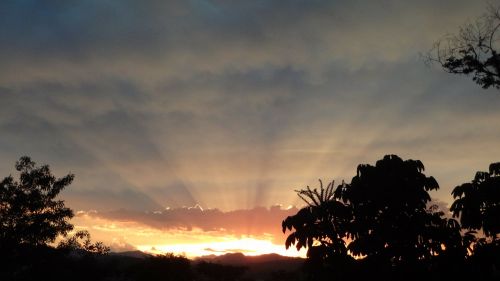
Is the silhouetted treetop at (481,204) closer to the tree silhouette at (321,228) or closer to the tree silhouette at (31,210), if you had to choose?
the tree silhouette at (321,228)

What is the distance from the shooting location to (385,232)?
14.2 metres

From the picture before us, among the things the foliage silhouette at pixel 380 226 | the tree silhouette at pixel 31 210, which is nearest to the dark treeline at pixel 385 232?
the foliage silhouette at pixel 380 226

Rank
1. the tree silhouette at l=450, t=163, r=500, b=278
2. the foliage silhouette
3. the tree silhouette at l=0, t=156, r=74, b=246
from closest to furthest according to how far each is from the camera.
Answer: the tree silhouette at l=450, t=163, r=500, b=278 → the foliage silhouette → the tree silhouette at l=0, t=156, r=74, b=246

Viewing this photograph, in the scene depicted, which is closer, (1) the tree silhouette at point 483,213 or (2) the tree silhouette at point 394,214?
(1) the tree silhouette at point 483,213

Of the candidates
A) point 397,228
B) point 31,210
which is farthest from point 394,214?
point 31,210

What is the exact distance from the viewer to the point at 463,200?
454 inches

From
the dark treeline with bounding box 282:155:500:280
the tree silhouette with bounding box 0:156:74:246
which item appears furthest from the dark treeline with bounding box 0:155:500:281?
the tree silhouette with bounding box 0:156:74:246

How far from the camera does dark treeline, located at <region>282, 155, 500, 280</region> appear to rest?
13.4 m

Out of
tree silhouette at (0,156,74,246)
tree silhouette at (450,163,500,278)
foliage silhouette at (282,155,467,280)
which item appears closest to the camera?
tree silhouette at (450,163,500,278)

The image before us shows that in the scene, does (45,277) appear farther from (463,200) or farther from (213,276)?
(463,200)

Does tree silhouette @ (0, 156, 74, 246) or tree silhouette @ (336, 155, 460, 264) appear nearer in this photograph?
tree silhouette @ (336, 155, 460, 264)

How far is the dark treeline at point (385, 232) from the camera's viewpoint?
43.9ft

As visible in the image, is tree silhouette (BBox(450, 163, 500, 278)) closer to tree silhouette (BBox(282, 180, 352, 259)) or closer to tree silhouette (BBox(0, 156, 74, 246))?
tree silhouette (BBox(282, 180, 352, 259))

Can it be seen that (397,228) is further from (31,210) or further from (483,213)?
(31,210)
